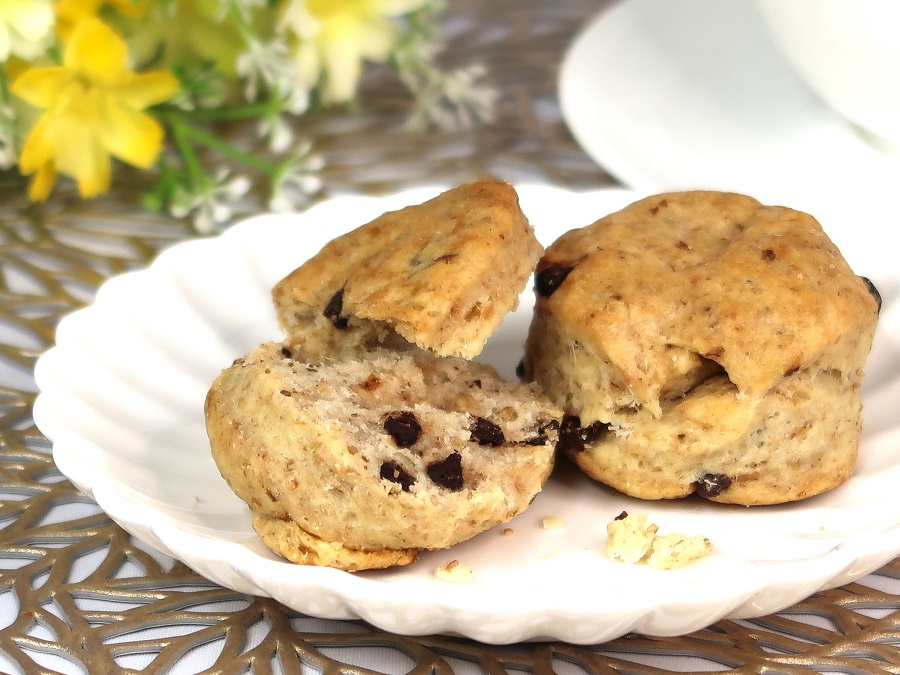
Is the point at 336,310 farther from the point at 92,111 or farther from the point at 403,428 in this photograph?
the point at 92,111

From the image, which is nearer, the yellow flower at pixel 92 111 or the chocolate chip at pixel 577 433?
the chocolate chip at pixel 577 433

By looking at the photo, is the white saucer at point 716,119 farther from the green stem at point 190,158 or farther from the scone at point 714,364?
the green stem at point 190,158

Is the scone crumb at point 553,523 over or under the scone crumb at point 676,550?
under

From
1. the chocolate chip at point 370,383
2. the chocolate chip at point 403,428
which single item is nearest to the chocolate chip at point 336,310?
the chocolate chip at point 370,383

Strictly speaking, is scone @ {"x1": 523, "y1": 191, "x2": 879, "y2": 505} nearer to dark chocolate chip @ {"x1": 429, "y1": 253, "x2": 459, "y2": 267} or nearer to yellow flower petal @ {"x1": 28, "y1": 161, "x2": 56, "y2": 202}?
dark chocolate chip @ {"x1": 429, "y1": 253, "x2": 459, "y2": 267}

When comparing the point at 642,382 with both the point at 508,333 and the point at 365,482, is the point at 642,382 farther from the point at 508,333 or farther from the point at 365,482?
the point at 508,333

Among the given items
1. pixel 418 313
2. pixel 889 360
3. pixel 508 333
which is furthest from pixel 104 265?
pixel 889 360

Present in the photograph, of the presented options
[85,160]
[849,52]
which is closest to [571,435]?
[849,52]
